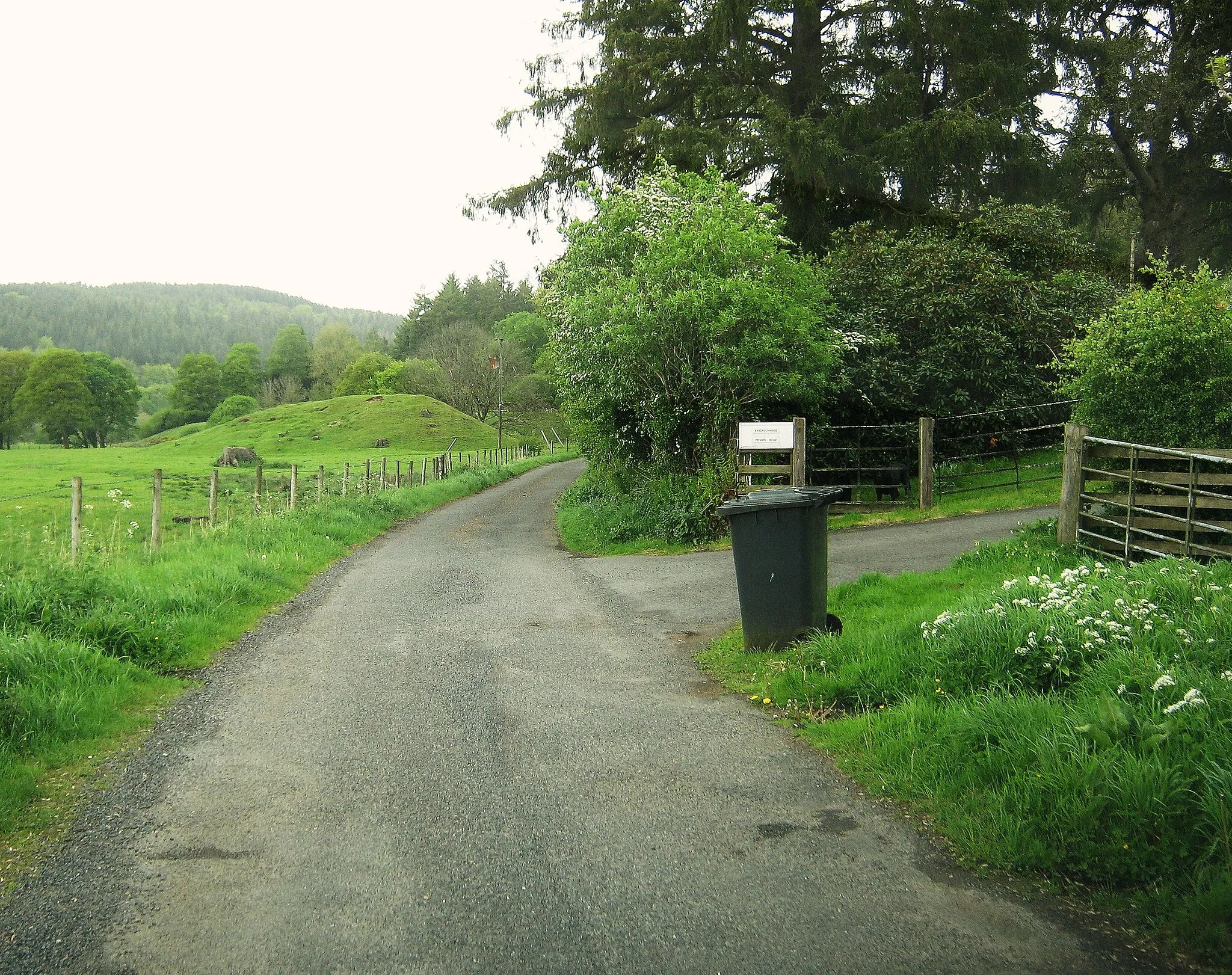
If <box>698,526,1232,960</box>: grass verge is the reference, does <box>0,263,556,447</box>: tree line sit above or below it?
above

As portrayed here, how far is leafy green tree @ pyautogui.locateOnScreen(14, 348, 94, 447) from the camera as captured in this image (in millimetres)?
98812

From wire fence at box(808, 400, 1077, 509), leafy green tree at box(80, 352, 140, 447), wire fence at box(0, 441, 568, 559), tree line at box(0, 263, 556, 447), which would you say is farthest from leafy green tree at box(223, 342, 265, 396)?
wire fence at box(808, 400, 1077, 509)

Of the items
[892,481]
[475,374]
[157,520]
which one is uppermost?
[475,374]

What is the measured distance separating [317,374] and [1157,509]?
126 m

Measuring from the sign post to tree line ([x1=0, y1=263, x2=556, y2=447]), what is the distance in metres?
65.6

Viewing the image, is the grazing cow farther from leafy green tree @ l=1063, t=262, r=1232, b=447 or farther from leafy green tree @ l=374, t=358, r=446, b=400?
leafy green tree @ l=374, t=358, r=446, b=400

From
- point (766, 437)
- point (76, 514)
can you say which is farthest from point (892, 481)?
point (76, 514)

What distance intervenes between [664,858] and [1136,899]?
1.86 metres

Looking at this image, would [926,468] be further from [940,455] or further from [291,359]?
[291,359]

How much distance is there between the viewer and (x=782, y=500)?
745 cm

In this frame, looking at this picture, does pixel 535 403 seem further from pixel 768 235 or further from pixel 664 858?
pixel 664 858

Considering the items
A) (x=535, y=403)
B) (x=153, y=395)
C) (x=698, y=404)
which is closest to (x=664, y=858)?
(x=698, y=404)

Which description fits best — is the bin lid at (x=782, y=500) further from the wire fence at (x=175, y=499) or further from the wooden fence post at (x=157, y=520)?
the wooden fence post at (x=157, y=520)

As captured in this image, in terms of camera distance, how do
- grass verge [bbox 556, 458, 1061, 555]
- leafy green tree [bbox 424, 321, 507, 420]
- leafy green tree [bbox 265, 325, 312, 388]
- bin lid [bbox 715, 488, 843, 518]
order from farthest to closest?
leafy green tree [bbox 265, 325, 312, 388] < leafy green tree [bbox 424, 321, 507, 420] < grass verge [bbox 556, 458, 1061, 555] < bin lid [bbox 715, 488, 843, 518]
